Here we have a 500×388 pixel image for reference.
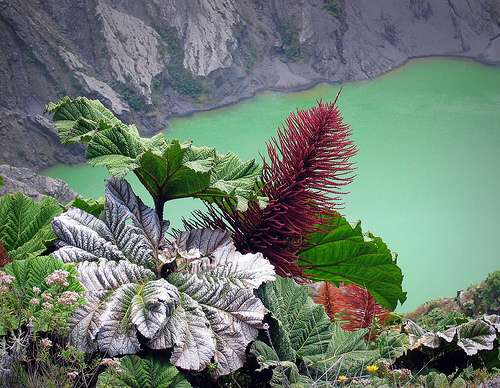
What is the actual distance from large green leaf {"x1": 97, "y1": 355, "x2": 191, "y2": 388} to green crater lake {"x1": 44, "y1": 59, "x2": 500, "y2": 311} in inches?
320

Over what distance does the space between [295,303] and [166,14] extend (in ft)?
46.0

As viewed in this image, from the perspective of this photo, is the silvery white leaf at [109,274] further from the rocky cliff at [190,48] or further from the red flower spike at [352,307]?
the rocky cliff at [190,48]

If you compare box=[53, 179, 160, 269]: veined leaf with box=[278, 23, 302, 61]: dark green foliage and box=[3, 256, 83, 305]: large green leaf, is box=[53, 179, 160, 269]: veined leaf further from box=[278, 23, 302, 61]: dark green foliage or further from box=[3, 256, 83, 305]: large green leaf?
box=[278, 23, 302, 61]: dark green foliage

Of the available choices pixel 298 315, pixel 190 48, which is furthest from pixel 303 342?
pixel 190 48

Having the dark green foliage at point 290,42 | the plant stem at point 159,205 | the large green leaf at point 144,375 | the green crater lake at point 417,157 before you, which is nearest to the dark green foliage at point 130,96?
the green crater lake at point 417,157

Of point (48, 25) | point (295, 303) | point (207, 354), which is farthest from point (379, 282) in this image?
point (48, 25)

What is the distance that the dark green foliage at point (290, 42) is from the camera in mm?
16125

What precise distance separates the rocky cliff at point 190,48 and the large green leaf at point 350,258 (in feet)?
35.3

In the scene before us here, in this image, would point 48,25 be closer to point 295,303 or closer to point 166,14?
point 166,14

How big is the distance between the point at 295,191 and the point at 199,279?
1.12 feet

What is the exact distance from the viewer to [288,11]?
53.7 feet

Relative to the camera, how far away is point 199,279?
55.9 inches

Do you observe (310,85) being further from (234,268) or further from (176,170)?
(234,268)

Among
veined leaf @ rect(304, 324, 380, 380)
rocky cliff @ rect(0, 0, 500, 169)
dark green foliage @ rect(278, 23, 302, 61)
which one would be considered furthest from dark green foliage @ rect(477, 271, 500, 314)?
dark green foliage @ rect(278, 23, 302, 61)
